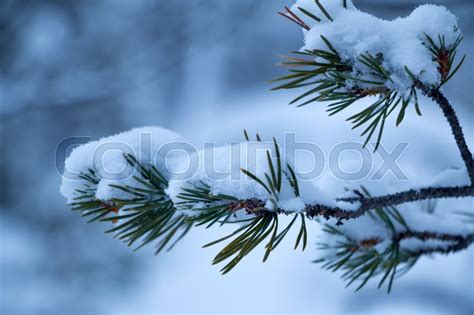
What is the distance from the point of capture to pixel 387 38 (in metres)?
0.39

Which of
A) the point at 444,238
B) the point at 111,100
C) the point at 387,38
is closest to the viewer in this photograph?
the point at 387,38

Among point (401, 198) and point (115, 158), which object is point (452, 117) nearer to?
point (401, 198)

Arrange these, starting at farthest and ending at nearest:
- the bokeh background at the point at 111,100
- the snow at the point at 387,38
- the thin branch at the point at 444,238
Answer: the bokeh background at the point at 111,100 < the thin branch at the point at 444,238 < the snow at the point at 387,38

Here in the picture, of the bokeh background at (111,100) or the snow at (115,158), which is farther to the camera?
the bokeh background at (111,100)

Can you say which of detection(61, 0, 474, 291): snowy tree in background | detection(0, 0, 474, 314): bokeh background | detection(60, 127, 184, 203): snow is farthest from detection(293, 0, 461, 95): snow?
detection(0, 0, 474, 314): bokeh background

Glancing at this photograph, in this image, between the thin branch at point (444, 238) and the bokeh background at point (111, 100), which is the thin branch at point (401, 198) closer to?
the thin branch at point (444, 238)

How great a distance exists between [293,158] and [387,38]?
0.38ft

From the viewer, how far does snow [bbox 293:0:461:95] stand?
0.38 m

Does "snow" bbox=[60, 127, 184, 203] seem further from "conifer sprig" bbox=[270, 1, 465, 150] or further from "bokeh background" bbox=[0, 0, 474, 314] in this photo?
"bokeh background" bbox=[0, 0, 474, 314]

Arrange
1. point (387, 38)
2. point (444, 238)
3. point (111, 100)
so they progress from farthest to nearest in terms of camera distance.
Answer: point (111, 100) < point (444, 238) < point (387, 38)

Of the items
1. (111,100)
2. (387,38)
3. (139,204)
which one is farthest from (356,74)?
(111,100)

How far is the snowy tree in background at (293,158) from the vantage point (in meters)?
Answer: 0.39

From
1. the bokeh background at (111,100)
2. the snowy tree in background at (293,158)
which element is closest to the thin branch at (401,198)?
the snowy tree in background at (293,158)

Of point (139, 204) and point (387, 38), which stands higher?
point (387, 38)
